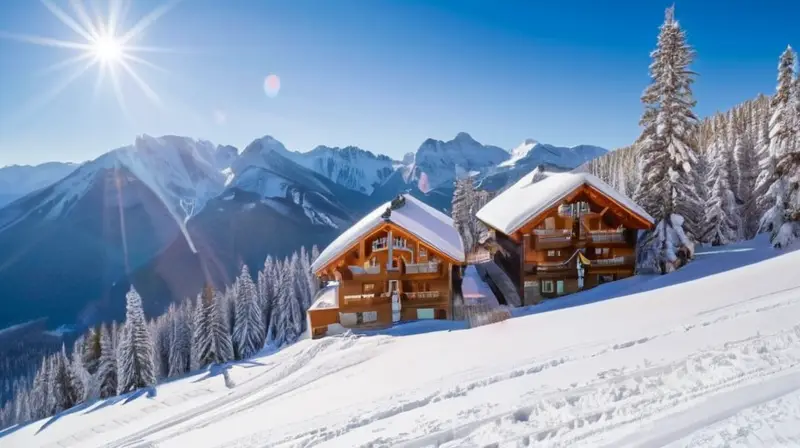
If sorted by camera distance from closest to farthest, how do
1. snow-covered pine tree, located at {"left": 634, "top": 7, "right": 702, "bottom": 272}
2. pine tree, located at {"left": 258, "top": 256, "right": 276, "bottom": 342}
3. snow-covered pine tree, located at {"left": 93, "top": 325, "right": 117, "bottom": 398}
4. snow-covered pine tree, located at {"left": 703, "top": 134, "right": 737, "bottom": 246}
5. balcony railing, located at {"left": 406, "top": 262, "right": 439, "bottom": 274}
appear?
snow-covered pine tree, located at {"left": 634, "top": 7, "right": 702, "bottom": 272}, balcony railing, located at {"left": 406, "top": 262, "right": 439, "bottom": 274}, snow-covered pine tree, located at {"left": 703, "top": 134, "right": 737, "bottom": 246}, snow-covered pine tree, located at {"left": 93, "top": 325, "right": 117, "bottom": 398}, pine tree, located at {"left": 258, "top": 256, "right": 276, "bottom": 342}

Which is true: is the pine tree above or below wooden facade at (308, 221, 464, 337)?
below

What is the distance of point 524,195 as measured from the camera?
89.7 ft

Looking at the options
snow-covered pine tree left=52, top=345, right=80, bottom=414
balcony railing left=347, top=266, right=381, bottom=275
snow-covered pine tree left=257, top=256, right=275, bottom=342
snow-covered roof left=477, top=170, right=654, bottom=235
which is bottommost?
snow-covered pine tree left=52, top=345, right=80, bottom=414

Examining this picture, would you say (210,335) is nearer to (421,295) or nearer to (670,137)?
(421,295)

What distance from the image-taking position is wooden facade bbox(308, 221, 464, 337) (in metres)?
23.1

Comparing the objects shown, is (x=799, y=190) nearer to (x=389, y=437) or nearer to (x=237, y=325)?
(x=389, y=437)

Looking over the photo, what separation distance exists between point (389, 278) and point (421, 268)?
2049 mm

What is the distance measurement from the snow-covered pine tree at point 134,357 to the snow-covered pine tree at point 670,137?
123 feet

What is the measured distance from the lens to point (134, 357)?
3109 cm

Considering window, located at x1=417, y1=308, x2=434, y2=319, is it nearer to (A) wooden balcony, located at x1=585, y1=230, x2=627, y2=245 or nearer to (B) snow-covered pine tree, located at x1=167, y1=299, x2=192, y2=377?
(A) wooden balcony, located at x1=585, y1=230, x2=627, y2=245

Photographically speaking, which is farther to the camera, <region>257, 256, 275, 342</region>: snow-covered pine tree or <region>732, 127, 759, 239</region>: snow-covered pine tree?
<region>257, 256, 275, 342</region>: snow-covered pine tree

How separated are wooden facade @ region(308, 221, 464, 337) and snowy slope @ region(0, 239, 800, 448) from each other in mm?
6306

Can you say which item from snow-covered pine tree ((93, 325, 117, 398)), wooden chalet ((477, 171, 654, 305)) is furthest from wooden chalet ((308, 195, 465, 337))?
snow-covered pine tree ((93, 325, 117, 398))

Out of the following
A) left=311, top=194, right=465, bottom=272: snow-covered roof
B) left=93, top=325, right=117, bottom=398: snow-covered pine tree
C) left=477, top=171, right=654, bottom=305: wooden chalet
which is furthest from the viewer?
left=93, top=325, right=117, bottom=398: snow-covered pine tree
